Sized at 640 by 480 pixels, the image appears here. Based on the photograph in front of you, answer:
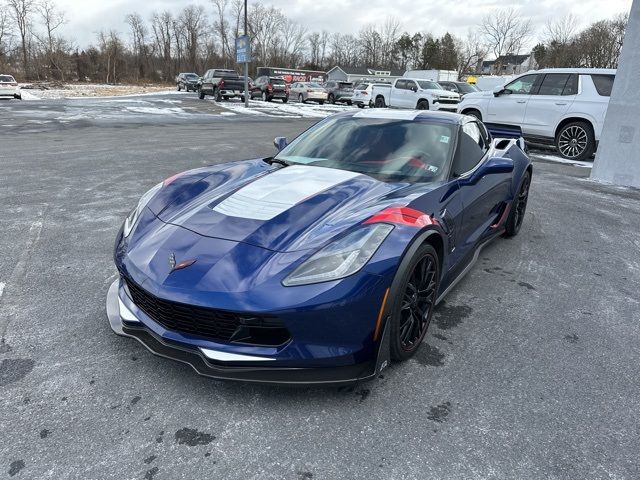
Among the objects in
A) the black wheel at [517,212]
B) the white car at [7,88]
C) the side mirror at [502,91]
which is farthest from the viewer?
the white car at [7,88]

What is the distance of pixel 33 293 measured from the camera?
335cm

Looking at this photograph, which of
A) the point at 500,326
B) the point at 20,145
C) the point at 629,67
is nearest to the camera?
the point at 500,326

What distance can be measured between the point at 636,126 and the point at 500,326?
6.82m

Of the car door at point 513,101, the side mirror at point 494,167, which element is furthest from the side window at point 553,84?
the side mirror at point 494,167

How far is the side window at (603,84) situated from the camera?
32.7 ft

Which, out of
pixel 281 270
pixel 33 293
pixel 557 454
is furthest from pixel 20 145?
pixel 557 454

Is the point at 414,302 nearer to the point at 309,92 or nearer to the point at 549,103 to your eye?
the point at 549,103

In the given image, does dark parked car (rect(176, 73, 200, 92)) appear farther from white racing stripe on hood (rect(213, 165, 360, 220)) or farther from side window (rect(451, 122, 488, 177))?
white racing stripe on hood (rect(213, 165, 360, 220))

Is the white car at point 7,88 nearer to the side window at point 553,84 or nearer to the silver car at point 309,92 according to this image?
the silver car at point 309,92

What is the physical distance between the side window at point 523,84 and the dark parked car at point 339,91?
19.5 m

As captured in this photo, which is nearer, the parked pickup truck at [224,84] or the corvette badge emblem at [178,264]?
the corvette badge emblem at [178,264]

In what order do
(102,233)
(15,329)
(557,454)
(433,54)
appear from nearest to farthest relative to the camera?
(557,454)
(15,329)
(102,233)
(433,54)

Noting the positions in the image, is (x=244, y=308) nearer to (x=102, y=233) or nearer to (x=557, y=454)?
(x=557, y=454)

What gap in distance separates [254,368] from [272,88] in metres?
31.0
